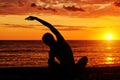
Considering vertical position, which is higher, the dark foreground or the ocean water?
the dark foreground

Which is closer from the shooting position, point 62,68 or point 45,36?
point 45,36

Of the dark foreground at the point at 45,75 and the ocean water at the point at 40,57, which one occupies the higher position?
the dark foreground at the point at 45,75

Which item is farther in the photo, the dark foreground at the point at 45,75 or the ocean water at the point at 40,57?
the ocean water at the point at 40,57

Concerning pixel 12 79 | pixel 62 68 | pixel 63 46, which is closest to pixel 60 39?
pixel 63 46

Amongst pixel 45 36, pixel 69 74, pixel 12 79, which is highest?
pixel 45 36

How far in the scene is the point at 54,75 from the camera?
9.68m

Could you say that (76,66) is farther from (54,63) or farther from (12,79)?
(12,79)

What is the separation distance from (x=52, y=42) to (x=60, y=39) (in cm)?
26

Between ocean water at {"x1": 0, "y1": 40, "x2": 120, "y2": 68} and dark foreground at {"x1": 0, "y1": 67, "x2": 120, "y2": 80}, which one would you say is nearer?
dark foreground at {"x1": 0, "y1": 67, "x2": 120, "y2": 80}

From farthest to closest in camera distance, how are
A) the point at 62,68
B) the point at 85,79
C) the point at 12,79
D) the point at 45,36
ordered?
1. the point at 12,79
2. the point at 85,79
3. the point at 62,68
4. the point at 45,36

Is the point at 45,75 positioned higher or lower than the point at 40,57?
higher

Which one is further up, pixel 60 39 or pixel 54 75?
pixel 60 39

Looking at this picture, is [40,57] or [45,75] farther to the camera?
[40,57]

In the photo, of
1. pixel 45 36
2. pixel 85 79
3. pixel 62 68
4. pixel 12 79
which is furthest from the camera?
pixel 12 79
